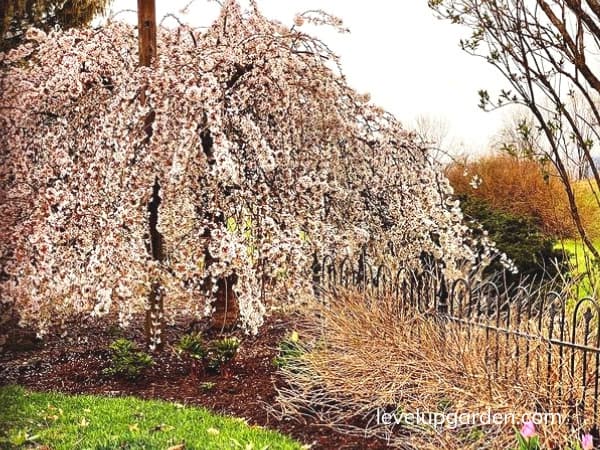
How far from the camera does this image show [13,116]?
17.5 ft

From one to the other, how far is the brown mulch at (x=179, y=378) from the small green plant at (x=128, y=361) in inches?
2.3

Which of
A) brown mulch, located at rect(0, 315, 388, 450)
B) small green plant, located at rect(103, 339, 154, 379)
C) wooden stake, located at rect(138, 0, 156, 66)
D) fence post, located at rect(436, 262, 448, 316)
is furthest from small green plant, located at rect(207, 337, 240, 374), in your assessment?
wooden stake, located at rect(138, 0, 156, 66)

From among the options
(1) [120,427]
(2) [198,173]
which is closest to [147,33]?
(2) [198,173]

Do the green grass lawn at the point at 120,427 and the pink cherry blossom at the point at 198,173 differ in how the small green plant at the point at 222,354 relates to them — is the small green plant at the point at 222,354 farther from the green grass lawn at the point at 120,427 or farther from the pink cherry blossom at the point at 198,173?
the green grass lawn at the point at 120,427

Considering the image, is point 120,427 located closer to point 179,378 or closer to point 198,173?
point 179,378

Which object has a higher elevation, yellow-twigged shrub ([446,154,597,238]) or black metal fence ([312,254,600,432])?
yellow-twigged shrub ([446,154,597,238])

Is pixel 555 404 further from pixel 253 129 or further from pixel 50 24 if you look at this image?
pixel 50 24

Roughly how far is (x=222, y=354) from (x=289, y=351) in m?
0.50

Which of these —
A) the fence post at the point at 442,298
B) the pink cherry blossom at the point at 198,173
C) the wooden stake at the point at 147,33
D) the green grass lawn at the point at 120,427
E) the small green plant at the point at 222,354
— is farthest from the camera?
the wooden stake at the point at 147,33

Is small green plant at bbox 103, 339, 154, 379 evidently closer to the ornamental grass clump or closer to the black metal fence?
the ornamental grass clump

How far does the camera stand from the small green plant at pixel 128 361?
4723mm

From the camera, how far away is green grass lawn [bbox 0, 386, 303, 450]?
3422 mm

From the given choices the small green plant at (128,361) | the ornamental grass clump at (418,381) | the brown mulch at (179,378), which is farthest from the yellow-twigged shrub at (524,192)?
the small green plant at (128,361)

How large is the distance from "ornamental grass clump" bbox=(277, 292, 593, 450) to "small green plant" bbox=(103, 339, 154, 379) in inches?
41.6
